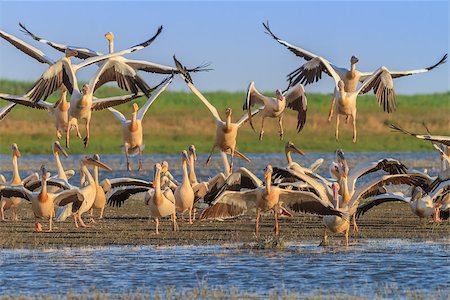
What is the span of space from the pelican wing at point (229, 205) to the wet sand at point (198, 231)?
291 millimetres

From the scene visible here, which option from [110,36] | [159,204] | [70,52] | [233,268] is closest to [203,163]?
[110,36]

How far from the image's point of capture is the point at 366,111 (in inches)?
1789

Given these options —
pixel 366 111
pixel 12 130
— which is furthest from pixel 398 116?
pixel 12 130

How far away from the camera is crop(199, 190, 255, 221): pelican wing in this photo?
12438 mm

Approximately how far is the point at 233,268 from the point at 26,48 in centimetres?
552

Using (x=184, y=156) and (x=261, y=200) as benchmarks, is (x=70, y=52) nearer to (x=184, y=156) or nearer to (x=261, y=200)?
(x=184, y=156)

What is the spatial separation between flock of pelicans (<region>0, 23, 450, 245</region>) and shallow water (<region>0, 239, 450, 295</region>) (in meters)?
0.68

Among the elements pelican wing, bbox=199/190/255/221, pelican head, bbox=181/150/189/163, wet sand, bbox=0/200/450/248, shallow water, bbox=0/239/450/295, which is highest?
pelican head, bbox=181/150/189/163

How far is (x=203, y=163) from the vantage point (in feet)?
96.7

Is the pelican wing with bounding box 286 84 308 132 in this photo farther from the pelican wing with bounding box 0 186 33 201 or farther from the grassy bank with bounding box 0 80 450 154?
the grassy bank with bounding box 0 80 450 154

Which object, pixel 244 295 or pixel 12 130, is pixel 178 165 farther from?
pixel 244 295

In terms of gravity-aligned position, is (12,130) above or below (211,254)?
above

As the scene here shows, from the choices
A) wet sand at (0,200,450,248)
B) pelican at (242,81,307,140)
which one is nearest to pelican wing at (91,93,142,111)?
wet sand at (0,200,450,248)

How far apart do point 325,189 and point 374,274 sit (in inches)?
102
